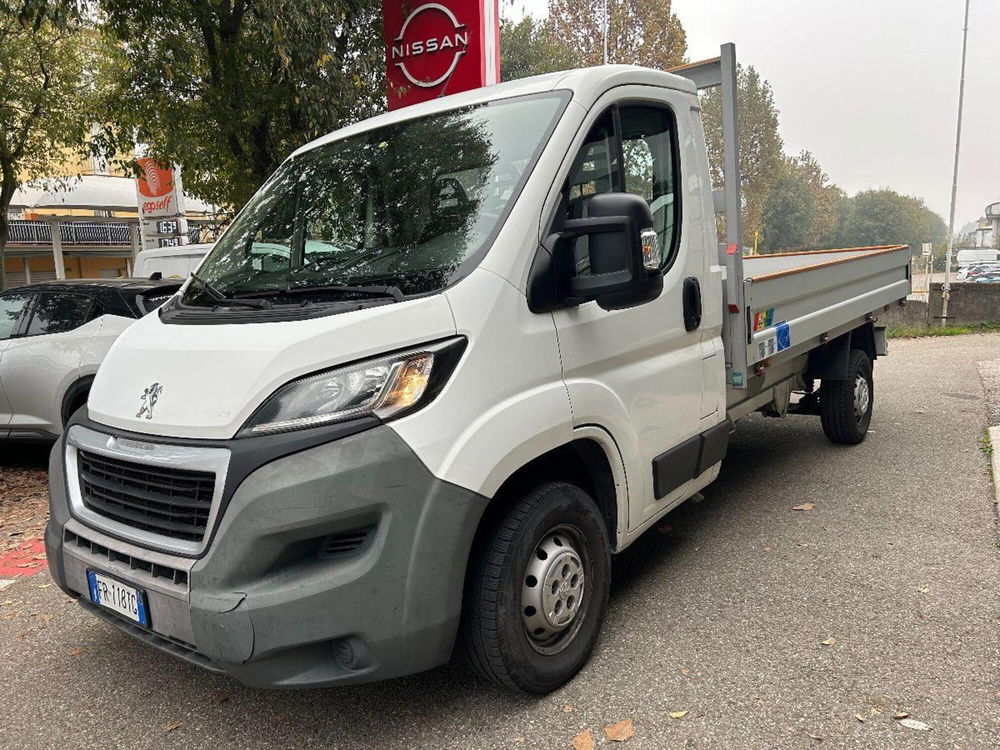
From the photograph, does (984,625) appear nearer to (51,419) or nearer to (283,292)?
(283,292)

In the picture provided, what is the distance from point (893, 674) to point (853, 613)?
20.4 inches

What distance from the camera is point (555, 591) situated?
113 inches

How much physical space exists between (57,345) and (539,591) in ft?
17.0

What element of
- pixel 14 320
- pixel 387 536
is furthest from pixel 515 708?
pixel 14 320

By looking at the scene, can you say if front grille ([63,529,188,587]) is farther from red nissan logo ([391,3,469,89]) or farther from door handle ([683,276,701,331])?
red nissan logo ([391,3,469,89])

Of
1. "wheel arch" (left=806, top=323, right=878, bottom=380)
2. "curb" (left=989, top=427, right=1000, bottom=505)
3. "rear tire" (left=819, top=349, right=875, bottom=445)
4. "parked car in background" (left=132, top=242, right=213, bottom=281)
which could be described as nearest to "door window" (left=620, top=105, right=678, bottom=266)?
"wheel arch" (left=806, top=323, right=878, bottom=380)

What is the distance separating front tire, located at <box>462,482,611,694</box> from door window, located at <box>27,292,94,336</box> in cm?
505

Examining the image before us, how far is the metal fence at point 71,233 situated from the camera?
26.9 meters

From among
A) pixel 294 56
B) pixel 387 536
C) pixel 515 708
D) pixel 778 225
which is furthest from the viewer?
pixel 778 225

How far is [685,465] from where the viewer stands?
11.9 ft

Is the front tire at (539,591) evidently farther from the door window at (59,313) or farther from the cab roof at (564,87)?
the door window at (59,313)

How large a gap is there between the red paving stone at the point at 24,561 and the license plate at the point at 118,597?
2351 mm

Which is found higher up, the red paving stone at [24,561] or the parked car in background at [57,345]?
the parked car in background at [57,345]

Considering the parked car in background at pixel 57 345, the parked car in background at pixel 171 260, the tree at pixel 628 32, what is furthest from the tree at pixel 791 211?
the parked car in background at pixel 57 345
